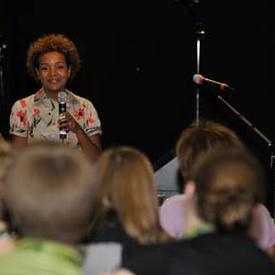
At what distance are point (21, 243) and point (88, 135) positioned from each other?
2.38 metres

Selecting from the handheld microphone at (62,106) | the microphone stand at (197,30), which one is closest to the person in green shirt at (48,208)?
the handheld microphone at (62,106)

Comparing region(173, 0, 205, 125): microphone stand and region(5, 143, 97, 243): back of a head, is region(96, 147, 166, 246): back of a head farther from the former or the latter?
region(173, 0, 205, 125): microphone stand

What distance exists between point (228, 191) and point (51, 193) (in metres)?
0.43

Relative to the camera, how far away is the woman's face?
3998mm

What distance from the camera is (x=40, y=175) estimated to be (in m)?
1.62

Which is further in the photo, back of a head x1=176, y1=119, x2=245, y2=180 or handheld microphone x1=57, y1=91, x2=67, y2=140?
handheld microphone x1=57, y1=91, x2=67, y2=140

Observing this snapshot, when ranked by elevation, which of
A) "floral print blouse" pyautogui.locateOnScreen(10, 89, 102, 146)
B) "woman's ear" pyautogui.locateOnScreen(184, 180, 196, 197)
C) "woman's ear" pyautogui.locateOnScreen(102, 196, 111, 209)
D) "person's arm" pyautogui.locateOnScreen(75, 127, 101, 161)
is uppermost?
"woman's ear" pyautogui.locateOnScreen(184, 180, 196, 197)

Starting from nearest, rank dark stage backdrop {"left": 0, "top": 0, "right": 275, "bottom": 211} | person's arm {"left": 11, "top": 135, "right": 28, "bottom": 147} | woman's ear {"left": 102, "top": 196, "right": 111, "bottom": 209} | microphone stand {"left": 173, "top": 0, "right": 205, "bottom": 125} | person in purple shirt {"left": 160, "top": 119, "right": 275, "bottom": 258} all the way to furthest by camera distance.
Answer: woman's ear {"left": 102, "top": 196, "right": 111, "bottom": 209}, person in purple shirt {"left": 160, "top": 119, "right": 275, "bottom": 258}, person's arm {"left": 11, "top": 135, "right": 28, "bottom": 147}, microphone stand {"left": 173, "top": 0, "right": 205, "bottom": 125}, dark stage backdrop {"left": 0, "top": 0, "right": 275, "bottom": 211}

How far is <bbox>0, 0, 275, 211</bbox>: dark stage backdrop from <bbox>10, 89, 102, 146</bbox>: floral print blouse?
1223mm

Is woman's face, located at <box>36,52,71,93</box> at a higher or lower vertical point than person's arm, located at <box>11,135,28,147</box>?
higher

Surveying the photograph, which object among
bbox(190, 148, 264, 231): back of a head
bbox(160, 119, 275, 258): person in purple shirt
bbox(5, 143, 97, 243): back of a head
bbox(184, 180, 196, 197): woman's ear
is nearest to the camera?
bbox(5, 143, 97, 243): back of a head

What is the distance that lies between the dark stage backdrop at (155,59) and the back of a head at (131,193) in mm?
3134

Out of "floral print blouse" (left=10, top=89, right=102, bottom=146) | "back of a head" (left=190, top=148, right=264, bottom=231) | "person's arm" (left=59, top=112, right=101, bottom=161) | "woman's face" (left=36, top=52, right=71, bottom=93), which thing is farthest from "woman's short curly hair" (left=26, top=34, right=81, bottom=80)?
"back of a head" (left=190, top=148, right=264, bottom=231)

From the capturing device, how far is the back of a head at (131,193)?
199cm
